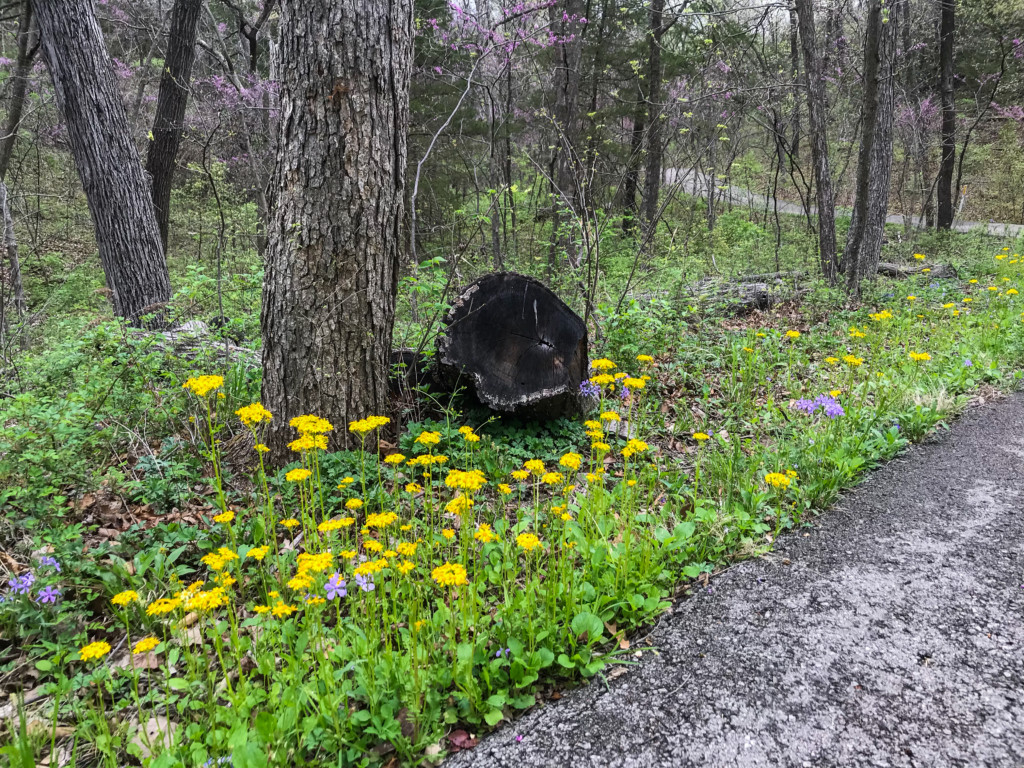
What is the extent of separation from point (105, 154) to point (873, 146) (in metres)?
9.06

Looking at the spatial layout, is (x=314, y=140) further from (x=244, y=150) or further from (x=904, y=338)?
(x=244, y=150)

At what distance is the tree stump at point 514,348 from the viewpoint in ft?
11.1

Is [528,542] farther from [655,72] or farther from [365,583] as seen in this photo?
[655,72]

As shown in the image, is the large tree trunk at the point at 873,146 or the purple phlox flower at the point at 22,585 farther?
the large tree trunk at the point at 873,146

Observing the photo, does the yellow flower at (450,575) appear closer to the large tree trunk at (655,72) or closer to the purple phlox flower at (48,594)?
the purple phlox flower at (48,594)

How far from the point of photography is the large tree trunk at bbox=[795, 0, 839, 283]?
7398mm

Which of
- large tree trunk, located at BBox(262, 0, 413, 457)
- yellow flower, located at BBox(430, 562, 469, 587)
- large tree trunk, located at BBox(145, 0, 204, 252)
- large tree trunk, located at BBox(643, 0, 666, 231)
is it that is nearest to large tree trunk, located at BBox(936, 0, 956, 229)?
large tree trunk, located at BBox(643, 0, 666, 231)

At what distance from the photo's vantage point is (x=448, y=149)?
11.2 metres

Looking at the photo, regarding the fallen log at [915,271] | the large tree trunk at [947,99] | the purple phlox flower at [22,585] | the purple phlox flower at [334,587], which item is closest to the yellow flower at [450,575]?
the purple phlox flower at [334,587]

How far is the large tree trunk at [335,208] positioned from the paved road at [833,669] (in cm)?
213

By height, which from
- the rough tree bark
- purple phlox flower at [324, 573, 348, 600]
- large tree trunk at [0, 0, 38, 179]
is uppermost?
large tree trunk at [0, 0, 38, 179]

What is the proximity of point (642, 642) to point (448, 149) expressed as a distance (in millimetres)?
11000

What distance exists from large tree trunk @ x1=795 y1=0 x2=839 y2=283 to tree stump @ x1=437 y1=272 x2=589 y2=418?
5857 millimetres

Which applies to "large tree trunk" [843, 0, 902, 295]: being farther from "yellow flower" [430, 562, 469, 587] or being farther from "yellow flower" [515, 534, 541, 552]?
"yellow flower" [430, 562, 469, 587]
